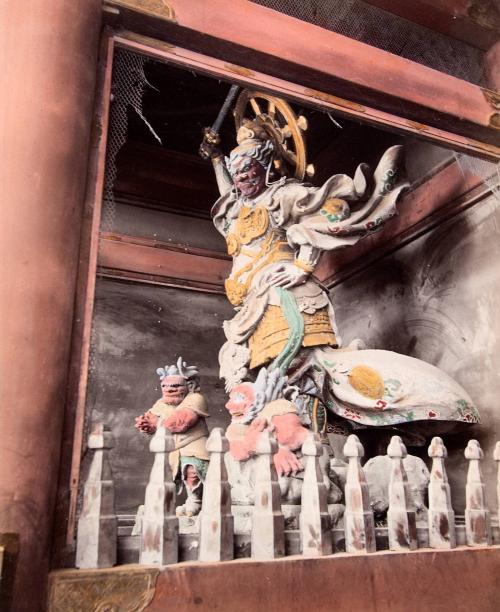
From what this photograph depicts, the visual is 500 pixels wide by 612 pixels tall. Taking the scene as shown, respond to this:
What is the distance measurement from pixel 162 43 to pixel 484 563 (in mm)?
2535

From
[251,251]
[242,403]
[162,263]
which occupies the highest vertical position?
[162,263]

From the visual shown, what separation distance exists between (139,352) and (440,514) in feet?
10.9

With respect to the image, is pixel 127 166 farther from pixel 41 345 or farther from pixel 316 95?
pixel 41 345

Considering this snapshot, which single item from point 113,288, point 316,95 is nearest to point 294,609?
point 316,95

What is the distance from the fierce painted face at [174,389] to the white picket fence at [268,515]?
110 cm

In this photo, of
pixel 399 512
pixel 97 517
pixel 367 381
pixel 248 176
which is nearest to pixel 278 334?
pixel 367 381

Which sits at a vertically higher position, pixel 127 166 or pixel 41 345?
pixel 127 166

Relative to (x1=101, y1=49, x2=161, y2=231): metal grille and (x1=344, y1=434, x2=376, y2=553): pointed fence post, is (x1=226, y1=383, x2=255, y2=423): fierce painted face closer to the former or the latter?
(x1=344, y1=434, x2=376, y2=553): pointed fence post

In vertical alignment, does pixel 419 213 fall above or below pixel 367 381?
above

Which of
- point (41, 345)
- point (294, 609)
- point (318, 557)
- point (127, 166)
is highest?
point (127, 166)

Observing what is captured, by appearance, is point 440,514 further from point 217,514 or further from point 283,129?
point 283,129

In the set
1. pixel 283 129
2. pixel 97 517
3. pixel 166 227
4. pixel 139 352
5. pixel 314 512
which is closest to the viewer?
pixel 97 517

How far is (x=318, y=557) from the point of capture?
2.09 metres

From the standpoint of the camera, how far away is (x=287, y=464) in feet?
8.40
